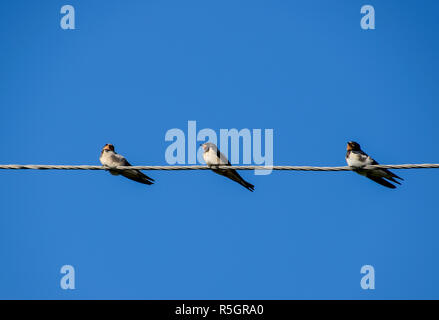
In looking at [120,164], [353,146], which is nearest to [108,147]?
[120,164]

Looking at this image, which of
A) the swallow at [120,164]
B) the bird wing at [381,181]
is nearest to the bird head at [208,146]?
the swallow at [120,164]

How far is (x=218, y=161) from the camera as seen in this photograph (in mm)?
9742

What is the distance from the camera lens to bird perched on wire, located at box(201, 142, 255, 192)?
30.8 ft

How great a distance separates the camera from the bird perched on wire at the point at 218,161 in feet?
30.8

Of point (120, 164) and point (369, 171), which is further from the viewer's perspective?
point (120, 164)

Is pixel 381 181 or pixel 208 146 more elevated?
pixel 208 146

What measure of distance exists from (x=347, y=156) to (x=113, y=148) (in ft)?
10.7

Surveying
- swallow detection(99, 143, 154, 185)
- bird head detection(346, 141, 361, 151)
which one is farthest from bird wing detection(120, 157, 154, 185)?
bird head detection(346, 141, 361, 151)

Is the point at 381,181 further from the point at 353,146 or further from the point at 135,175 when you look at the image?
the point at 135,175

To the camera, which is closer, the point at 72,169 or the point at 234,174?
the point at 72,169

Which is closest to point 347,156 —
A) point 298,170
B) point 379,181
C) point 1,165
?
point 379,181
